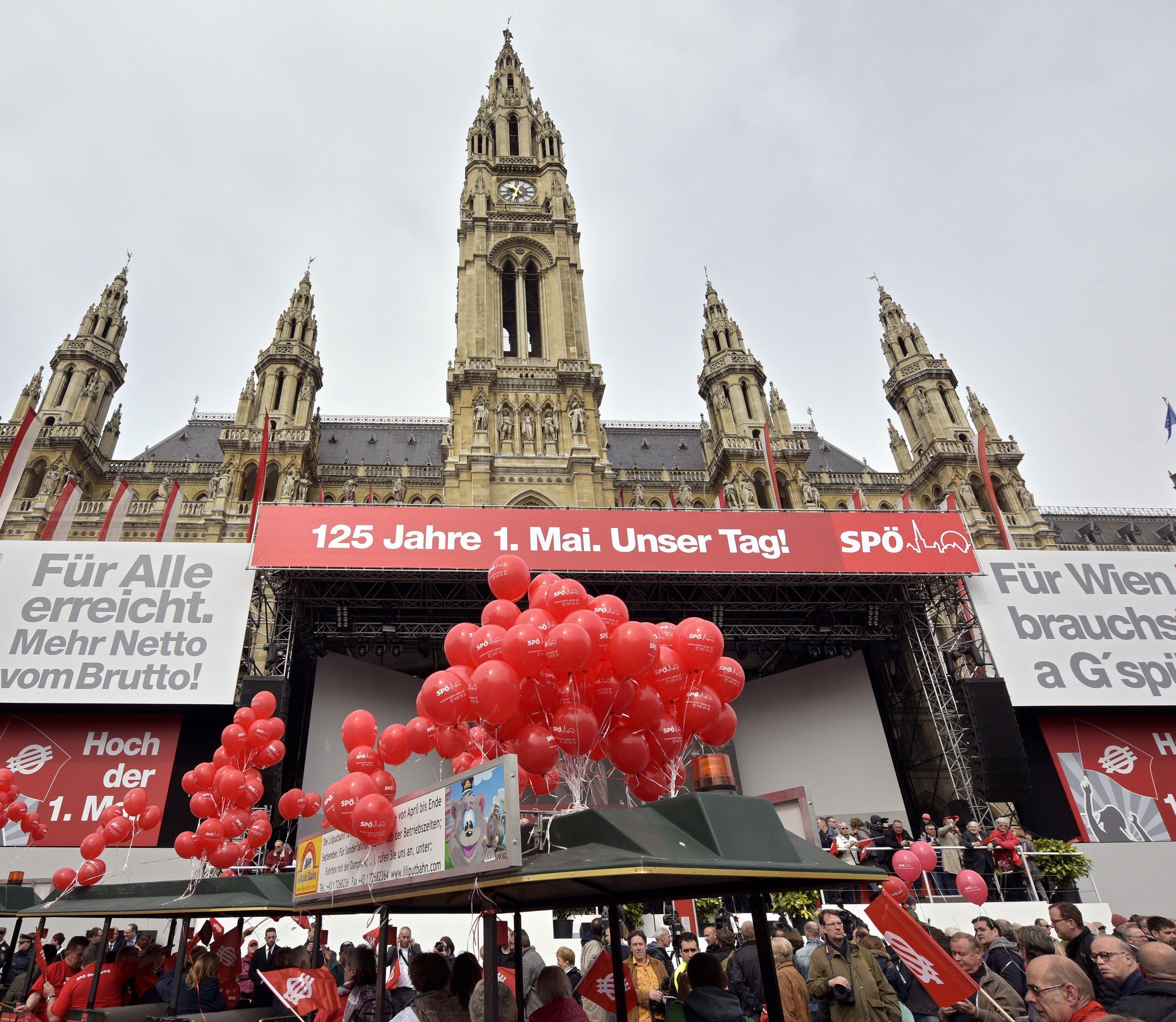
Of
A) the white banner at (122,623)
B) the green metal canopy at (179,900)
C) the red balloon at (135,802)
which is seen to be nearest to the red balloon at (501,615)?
the green metal canopy at (179,900)

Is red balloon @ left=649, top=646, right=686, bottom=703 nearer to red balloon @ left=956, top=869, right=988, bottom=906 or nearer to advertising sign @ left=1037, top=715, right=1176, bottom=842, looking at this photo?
red balloon @ left=956, top=869, right=988, bottom=906

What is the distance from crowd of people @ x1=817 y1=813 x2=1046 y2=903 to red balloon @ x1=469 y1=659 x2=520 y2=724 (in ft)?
29.2

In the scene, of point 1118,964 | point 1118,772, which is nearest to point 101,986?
point 1118,964

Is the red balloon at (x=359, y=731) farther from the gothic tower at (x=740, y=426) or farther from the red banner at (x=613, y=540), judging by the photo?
the gothic tower at (x=740, y=426)

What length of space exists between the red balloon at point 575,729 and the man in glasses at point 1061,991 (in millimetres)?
3426

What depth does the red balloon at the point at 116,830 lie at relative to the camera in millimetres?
10164

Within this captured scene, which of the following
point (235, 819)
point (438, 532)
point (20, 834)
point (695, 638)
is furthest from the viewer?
point (438, 532)

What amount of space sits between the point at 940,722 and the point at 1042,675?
2.79 m

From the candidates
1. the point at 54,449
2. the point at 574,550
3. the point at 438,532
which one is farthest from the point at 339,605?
the point at 54,449

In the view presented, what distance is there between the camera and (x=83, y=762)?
16109 mm

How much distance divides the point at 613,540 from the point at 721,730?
32.4ft

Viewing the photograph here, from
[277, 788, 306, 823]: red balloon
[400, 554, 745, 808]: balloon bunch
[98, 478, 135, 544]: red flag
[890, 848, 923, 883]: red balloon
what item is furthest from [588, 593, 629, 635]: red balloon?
[98, 478, 135, 544]: red flag

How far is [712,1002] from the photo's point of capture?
4.40 metres

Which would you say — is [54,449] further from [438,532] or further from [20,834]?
[438,532]
